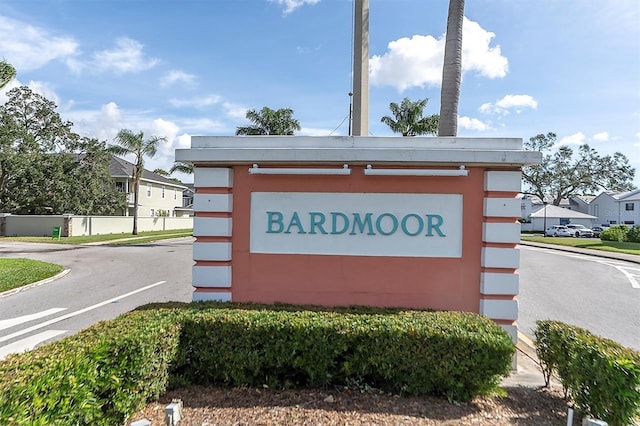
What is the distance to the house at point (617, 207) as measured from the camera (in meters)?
51.2

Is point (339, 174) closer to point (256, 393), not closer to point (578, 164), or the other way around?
point (256, 393)

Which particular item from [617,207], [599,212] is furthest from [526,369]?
[599,212]

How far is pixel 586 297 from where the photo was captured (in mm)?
10719

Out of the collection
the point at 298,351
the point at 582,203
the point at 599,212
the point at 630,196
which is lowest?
the point at 298,351

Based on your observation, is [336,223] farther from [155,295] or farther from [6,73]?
[6,73]

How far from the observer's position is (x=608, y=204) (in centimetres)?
5738

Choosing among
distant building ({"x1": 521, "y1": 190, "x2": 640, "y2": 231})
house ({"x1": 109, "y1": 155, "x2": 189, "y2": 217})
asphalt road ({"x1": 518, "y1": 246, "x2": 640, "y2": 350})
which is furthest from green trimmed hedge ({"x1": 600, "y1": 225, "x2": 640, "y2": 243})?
house ({"x1": 109, "y1": 155, "x2": 189, "y2": 217})

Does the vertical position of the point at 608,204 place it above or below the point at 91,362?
above

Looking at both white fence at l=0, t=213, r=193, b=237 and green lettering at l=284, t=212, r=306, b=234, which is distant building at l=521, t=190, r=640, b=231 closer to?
white fence at l=0, t=213, r=193, b=237

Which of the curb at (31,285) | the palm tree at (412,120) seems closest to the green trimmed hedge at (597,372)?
the curb at (31,285)

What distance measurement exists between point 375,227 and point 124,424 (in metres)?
3.77

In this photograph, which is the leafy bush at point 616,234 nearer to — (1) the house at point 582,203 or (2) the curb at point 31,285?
(2) the curb at point 31,285

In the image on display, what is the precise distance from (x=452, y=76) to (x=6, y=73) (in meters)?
17.5

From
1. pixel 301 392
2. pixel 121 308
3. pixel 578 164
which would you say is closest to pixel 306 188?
pixel 301 392
